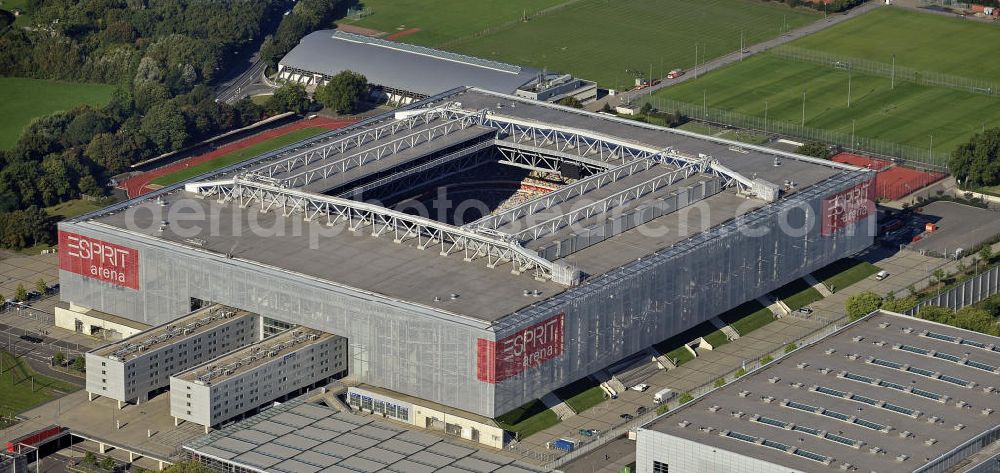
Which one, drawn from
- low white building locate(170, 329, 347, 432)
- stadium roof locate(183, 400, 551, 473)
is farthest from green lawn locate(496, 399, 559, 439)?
low white building locate(170, 329, 347, 432)

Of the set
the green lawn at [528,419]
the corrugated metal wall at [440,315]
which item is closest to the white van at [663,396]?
the corrugated metal wall at [440,315]

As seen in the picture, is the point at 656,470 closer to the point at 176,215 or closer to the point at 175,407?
the point at 175,407

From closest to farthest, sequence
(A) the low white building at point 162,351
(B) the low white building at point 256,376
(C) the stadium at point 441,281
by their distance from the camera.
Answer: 1. (B) the low white building at point 256,376
2. (C) the stadium at point 441,281
3. (A) the low white building at point 162,351

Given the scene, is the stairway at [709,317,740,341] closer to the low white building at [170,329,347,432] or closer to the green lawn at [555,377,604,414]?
the green lawn at [555,377,604,414]

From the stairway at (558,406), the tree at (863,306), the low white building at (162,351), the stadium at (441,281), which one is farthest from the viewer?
the tree at (863,306)

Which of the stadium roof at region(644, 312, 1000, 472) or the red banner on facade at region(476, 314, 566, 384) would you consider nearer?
the stadium roof at region(644, 312, 1000, 472)

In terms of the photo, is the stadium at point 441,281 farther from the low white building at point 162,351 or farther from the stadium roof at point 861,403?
the stadium roof at point 861,403

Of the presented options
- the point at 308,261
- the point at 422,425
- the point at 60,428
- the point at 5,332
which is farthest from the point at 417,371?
the point at 5,332
